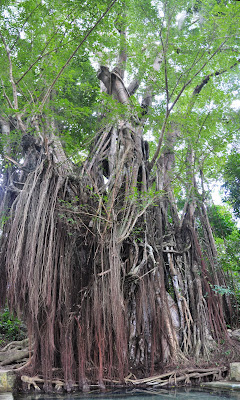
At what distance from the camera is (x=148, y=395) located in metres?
3.52

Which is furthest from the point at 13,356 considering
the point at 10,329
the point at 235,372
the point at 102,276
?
the point at 235,372

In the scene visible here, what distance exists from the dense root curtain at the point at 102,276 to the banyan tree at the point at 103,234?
0.02m

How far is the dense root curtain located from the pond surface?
328 millimetres

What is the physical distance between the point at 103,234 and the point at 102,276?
0.56m

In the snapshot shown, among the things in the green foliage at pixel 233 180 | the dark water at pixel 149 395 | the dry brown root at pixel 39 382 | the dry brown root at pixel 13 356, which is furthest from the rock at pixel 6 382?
the green foliage at pixel 233 180

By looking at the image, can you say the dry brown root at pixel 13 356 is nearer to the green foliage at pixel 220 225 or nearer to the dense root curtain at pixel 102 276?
the dense root curtain at pixel 102 276

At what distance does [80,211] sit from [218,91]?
4.00m

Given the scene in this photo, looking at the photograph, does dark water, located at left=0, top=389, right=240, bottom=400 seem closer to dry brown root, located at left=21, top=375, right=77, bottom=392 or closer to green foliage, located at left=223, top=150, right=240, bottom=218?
dry brown root, located at left=21, top=375, right=77, bottom=392

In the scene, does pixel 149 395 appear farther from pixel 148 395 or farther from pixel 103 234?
pixel 103 234

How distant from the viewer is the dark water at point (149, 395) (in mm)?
3293

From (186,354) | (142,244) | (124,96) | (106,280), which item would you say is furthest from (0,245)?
(124,96)

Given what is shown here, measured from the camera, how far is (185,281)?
542 centimetres

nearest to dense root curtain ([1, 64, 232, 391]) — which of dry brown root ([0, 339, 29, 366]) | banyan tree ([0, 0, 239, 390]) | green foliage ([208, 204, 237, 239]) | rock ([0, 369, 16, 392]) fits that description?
banyan tree ([0, 0, 239, 390])

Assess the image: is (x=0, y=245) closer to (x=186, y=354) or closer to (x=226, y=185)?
(x=186, y=354)
